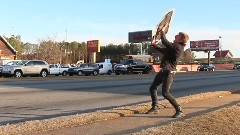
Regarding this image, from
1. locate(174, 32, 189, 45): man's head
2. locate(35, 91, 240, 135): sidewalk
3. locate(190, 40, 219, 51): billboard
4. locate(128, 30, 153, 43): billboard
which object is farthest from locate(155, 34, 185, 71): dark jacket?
locate(190, 40, 219, 51): billboard

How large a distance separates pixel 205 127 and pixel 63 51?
9313cm

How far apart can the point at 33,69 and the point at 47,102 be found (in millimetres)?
23371

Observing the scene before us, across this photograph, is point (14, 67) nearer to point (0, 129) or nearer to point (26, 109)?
point (26, 109)

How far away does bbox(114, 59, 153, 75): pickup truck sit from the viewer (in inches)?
1849

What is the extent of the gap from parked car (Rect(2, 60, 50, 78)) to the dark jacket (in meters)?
27.9

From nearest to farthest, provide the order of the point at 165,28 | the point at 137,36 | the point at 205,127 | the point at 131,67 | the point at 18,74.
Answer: the point at 205,127, the point at 165,28, the point at 18,74, the point at 131,67, the point at 137,36

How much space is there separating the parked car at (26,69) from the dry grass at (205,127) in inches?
1100

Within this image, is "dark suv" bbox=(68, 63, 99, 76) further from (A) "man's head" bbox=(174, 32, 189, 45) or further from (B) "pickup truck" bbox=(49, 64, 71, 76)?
(A) "man's head" bbox=(174, 32, 189, 45)

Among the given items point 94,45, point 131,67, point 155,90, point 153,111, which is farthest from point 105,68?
point 155,90

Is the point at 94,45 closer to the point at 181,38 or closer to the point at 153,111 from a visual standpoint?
the point at 153,111

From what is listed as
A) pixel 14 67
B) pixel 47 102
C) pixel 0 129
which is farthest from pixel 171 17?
pixel 14 67

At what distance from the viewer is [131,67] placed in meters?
47.5

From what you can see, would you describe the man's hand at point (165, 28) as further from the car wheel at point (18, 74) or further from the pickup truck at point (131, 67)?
the pickup truck at point (131, 67)

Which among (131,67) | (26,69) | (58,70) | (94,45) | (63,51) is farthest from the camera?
(63,51)
